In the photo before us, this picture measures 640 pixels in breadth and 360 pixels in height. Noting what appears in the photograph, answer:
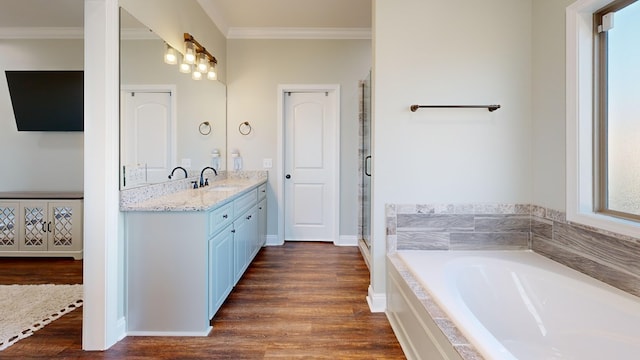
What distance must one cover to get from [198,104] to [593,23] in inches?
124

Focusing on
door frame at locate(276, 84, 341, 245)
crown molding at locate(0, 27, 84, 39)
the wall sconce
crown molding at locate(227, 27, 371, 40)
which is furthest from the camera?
door frame at locate(276, 84, 341, 245)

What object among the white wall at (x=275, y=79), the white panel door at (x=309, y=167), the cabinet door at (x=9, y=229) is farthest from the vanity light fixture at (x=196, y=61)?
the cabinet door at (x=9, y=229)

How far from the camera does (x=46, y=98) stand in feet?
11.7

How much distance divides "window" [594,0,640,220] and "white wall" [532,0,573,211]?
184mm

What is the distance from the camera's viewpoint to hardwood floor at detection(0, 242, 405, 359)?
→ 71.2 inches

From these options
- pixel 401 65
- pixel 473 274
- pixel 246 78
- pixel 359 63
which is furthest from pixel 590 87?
pixel 246 78

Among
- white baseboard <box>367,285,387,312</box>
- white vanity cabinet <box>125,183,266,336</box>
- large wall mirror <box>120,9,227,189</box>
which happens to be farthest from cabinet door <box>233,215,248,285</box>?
white baseboard <box>367,285,387,312</box>

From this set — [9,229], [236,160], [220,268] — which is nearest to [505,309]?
[220,268]

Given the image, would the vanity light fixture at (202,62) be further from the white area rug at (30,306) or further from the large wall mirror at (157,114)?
the white area rug at (30,306)

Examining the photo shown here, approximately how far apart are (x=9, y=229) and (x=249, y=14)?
3492 mm

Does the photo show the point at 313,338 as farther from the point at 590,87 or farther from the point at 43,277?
the point at 43,277

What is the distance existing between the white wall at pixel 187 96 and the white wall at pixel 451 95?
5.50 ft

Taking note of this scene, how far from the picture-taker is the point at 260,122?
4.05 meters

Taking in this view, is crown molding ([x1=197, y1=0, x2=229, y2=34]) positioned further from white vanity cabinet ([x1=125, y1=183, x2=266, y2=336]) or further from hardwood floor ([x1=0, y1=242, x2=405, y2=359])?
hardwood floor ([x1=0, y1=242, x2=405, y2=359])
